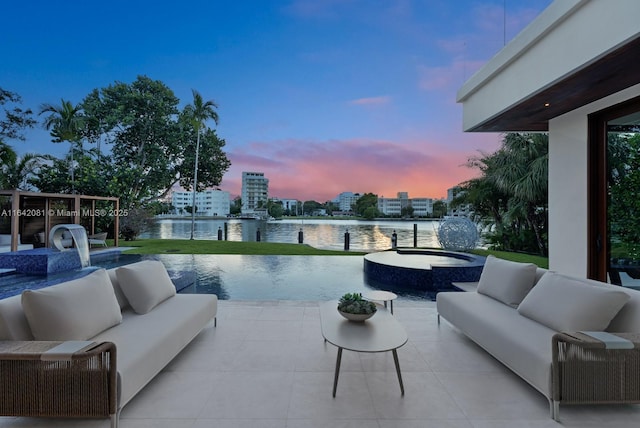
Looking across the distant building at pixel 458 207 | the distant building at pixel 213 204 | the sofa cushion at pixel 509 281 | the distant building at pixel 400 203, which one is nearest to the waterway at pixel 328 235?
the distant building at pixel 458 207

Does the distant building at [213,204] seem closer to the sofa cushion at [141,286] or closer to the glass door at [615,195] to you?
the sofa cushion at [141,286]

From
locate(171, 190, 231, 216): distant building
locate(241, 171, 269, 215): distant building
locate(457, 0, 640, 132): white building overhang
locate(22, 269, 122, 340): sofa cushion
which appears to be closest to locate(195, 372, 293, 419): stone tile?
locate(22, 269, 122, 340): sofa cushion

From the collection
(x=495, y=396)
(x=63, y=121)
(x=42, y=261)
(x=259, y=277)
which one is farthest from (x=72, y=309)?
(x=63, y=121)

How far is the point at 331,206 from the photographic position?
57.2m

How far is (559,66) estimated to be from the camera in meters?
3.53

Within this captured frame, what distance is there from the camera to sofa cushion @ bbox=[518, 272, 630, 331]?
2.29 m

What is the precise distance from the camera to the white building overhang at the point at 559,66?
114 inches

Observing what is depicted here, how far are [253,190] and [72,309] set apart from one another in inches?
2052

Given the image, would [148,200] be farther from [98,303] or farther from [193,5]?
[98,303]

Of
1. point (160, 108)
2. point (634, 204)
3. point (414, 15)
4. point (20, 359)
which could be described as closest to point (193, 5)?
point (414, 15)

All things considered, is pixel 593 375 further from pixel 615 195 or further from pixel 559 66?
pixel 615 195

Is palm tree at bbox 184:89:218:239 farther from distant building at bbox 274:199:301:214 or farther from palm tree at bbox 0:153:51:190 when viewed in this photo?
distant building at bbox 274:199:301:214

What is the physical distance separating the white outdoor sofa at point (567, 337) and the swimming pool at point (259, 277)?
2676 mm

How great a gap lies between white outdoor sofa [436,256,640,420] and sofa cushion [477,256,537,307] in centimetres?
1
